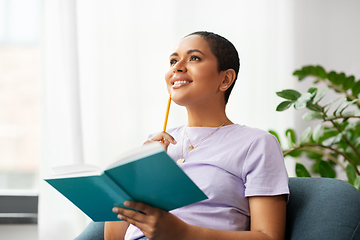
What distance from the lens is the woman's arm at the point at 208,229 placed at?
769 millimetres

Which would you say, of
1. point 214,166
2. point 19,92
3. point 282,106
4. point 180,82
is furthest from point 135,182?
point 19,92

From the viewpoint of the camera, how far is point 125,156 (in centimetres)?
67

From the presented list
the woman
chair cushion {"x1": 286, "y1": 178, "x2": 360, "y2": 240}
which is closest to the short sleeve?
the woman

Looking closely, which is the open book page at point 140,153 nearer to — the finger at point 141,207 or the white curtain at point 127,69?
the finger at point 141,207

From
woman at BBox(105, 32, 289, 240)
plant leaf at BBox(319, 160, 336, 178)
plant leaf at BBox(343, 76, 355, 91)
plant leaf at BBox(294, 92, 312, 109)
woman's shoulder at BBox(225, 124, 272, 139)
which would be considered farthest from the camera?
plant leaf at BBox(343, 76, 355, 91)

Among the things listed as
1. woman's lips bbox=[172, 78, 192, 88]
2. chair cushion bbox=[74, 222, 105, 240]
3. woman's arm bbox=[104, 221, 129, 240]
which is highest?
woman's lips bbox=[172, 78, 192, 88]

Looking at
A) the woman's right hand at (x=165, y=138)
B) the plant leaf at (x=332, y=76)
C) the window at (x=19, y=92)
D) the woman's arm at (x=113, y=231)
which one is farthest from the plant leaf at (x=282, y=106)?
the window at (x=19, y=92)

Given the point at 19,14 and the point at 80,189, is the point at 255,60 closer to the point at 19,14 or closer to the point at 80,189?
the point at 19,14

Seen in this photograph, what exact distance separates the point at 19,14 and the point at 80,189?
59.4 inches

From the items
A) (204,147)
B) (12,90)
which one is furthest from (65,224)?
(204,147)

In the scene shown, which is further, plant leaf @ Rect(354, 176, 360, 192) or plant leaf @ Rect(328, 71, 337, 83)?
plant leaf @ Rect(328, 71, 337, 83)

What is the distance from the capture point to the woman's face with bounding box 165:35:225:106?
3.64 ft

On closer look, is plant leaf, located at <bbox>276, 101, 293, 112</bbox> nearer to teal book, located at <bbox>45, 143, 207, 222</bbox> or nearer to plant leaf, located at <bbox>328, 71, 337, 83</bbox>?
plant leaf, located at <bbox>328, 71, 337, 83</bbox>

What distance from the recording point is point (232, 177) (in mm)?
1022
